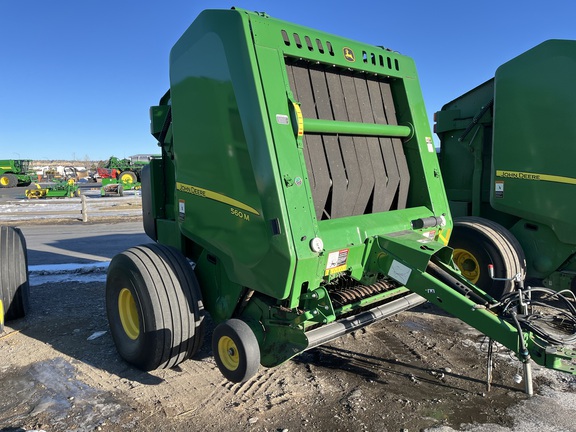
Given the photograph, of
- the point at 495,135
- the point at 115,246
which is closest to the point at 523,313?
the point at 495,135

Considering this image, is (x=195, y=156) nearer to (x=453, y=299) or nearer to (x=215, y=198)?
(x=215, y=198)

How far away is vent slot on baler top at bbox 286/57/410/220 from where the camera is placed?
341 cm

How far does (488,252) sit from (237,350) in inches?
128

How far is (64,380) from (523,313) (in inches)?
139

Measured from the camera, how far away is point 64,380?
3523mm

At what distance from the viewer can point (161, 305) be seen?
3.36 metres

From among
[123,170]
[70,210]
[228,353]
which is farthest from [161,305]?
[123,170]

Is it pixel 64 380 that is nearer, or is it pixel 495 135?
pixel 64 380

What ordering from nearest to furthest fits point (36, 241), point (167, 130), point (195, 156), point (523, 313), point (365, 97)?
point (523, 313), point (195, 156), point (365, 97), point (167, 130), point (36, 241)

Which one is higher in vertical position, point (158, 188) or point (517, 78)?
point (517, 78)

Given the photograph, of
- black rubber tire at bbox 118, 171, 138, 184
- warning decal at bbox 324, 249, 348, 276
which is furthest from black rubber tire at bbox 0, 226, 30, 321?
black rubber tire at bbox 118, 171, 138, 184

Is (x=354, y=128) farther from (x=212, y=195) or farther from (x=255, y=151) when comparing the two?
(x=212, y=195)

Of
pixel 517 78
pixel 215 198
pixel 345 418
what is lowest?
pixel 345 418

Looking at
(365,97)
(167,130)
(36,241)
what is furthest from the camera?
(36,241)
